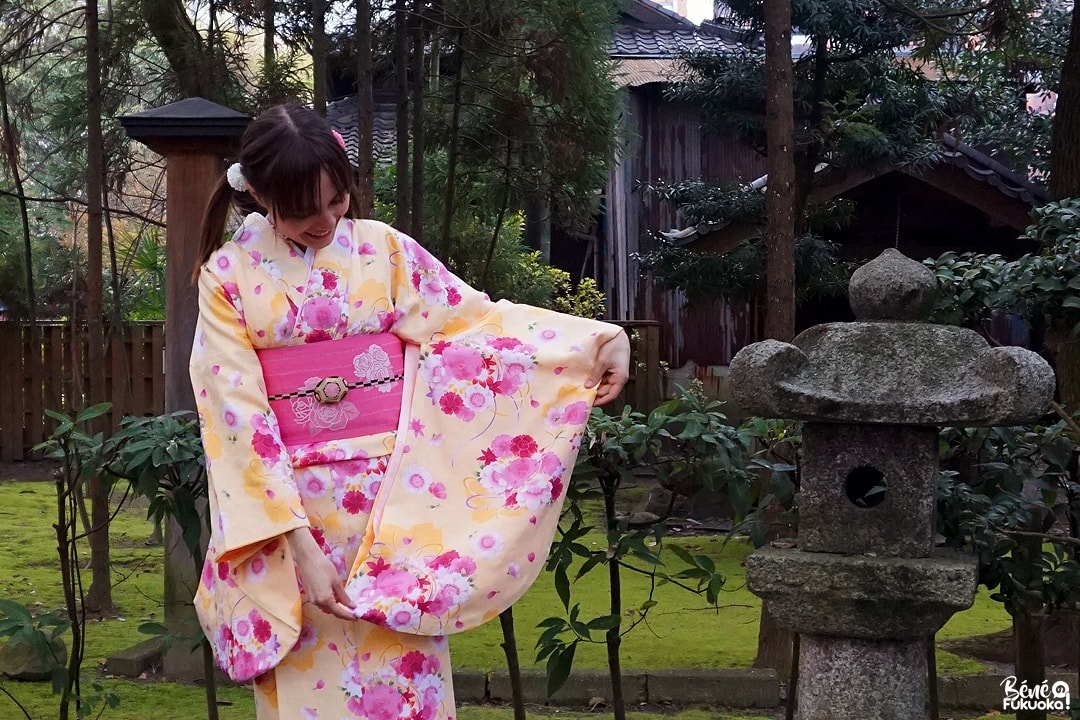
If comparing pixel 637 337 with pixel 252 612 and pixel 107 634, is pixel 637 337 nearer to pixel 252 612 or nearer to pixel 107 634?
pixel 107 634

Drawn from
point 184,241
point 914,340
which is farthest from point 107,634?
point 914,340

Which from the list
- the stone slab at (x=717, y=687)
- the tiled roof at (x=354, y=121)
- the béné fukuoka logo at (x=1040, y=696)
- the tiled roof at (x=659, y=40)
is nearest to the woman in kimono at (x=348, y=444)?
the béné fukuoka logo at (x=1040, y=696)

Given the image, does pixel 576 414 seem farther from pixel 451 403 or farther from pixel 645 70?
pixel 645 70

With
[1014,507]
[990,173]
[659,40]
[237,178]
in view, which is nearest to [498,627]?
[1014,507]

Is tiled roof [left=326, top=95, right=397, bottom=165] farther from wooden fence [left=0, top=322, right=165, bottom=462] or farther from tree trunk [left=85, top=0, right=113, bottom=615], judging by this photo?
tree trunk [left=85, top=0, right=113, bottom=615]

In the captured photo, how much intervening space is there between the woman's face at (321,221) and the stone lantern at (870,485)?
87 cm

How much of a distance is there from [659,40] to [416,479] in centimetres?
1158

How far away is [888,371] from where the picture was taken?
2.40m

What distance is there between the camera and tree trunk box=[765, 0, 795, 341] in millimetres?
4887

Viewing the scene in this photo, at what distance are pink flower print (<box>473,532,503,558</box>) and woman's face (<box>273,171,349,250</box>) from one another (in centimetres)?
65

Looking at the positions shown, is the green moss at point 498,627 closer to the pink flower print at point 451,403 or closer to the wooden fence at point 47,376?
the pink flower print at point 451,403

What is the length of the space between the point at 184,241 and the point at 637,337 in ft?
21.8

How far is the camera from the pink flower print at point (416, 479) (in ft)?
7.25

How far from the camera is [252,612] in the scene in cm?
209
